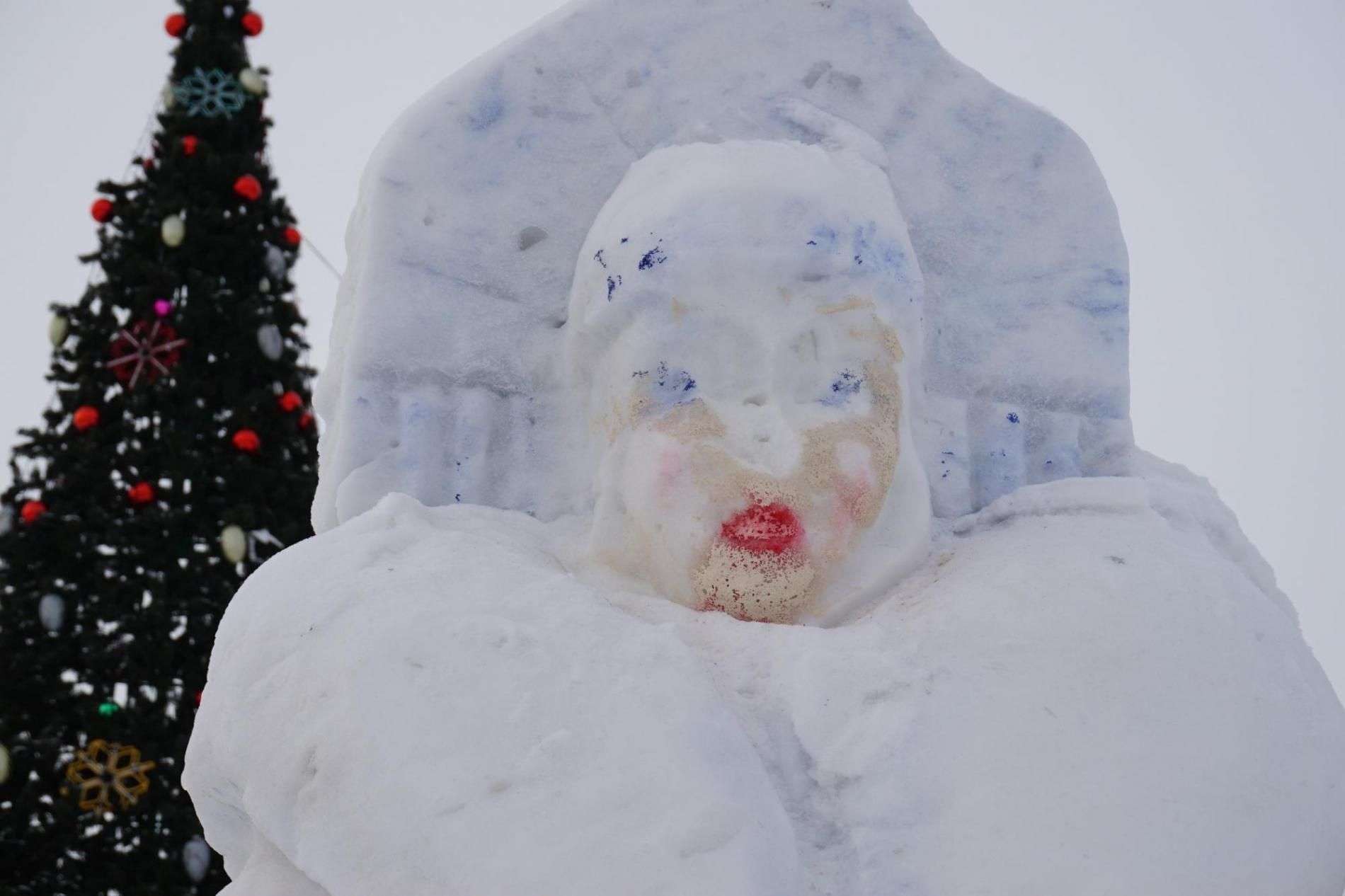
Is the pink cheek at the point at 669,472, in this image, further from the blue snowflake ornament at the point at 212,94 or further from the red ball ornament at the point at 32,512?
the blue snowflake ornament at the point at 212,94

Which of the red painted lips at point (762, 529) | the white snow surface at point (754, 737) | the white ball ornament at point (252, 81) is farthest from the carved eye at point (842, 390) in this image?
the white ball ornament at point (252, 81)

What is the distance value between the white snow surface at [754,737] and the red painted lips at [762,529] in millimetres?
98

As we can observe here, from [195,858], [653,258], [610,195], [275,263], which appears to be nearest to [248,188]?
[275,263]

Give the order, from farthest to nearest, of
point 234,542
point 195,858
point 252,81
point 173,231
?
point 252,81, point 173,231, point 234,542, point 195,858

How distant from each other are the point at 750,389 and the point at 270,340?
103 inches

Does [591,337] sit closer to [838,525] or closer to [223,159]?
[838,525]

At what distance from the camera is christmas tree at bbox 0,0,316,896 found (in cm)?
374

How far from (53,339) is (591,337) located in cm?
280

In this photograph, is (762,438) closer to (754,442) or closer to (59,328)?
(754,442)

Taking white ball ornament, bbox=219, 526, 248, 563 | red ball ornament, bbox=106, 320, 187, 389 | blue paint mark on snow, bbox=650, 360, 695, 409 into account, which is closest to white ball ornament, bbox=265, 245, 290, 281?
red ball ornament, bbox=106, 320, 187, 389

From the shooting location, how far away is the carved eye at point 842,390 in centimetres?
165

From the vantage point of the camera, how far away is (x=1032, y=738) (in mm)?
1371

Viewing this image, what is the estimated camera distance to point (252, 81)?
406cm

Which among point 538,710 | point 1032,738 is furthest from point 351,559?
point 1032,738
